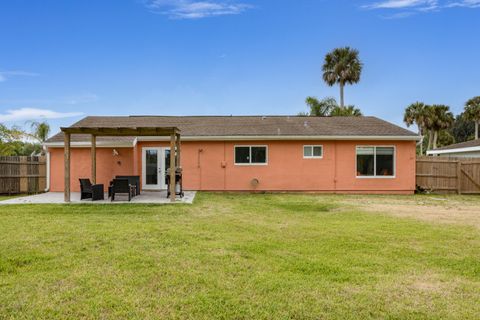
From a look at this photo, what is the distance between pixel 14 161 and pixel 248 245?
528 inches

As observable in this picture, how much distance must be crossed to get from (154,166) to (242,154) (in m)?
4.09

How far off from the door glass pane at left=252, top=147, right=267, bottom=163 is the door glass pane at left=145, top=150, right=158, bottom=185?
4489 millimetres

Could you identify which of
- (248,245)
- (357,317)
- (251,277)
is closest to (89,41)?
(248,245)

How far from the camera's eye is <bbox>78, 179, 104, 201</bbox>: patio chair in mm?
11788

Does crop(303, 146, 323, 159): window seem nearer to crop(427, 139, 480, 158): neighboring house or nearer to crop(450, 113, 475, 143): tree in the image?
crop(427, 139, 480, 158): neighboring house

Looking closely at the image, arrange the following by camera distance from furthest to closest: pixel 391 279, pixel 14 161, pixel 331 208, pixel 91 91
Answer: pixel 91 91 < pixel 14 161 < pixel 331 208 < pixel 391 279

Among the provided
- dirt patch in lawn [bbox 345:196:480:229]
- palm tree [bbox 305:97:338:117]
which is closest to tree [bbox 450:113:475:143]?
palm tree [bbox 305:97:338:117]

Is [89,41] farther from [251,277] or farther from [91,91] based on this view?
[251,277]

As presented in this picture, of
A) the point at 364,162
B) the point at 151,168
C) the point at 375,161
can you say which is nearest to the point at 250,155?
the point at 151,168

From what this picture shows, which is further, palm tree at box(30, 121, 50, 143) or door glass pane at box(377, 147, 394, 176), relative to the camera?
palm tree at box(30, 121, 50, 143)

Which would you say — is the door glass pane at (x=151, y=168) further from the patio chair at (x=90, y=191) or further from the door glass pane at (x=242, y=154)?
the patio chair at (x=90, y=191)

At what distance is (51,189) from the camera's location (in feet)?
50.3

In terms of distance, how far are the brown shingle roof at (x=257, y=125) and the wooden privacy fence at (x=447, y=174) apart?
83.2 inches

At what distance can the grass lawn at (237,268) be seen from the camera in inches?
137
